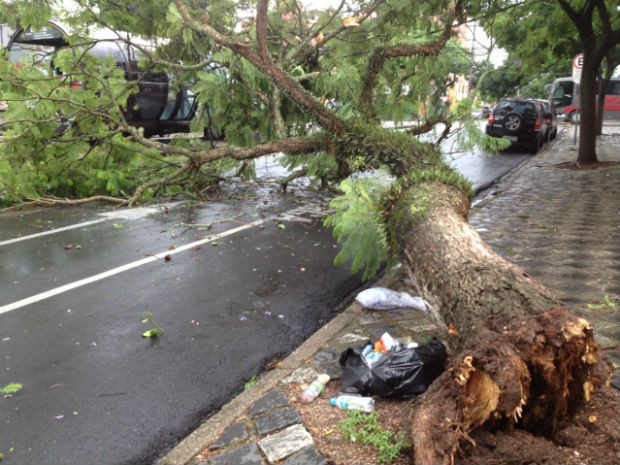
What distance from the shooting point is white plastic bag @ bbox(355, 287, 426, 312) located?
4.35m

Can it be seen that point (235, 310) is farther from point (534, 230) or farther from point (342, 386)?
point (534, 230)

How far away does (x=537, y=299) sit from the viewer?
2533 mm

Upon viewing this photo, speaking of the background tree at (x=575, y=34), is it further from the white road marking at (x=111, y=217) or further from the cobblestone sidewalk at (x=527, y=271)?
the white road marking at (x=111, y=217)

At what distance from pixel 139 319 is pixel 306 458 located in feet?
7.62

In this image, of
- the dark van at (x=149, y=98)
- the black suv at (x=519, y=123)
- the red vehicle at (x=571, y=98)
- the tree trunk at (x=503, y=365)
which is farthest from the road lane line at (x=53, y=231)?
the red vehicle at (x=571, y=98)

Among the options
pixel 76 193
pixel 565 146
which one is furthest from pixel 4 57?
pixel 565 146

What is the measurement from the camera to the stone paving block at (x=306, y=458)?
246cm

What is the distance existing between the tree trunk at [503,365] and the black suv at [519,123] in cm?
1593

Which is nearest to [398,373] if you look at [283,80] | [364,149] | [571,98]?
[364,149]

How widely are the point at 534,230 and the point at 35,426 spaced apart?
626cm

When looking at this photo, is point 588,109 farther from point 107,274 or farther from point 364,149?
point 107,274

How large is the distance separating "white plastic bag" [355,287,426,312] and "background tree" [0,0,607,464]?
0.33 meters

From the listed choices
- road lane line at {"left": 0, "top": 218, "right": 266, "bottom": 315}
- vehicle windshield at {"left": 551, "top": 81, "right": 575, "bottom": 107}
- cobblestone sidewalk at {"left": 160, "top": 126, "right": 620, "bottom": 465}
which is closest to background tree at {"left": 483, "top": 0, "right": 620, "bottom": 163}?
cobblestone sidewalk at {"left": 160, "top": 126, "right": 620, "bottom": 465}

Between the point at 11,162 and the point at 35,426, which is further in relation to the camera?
the point at 11,162
